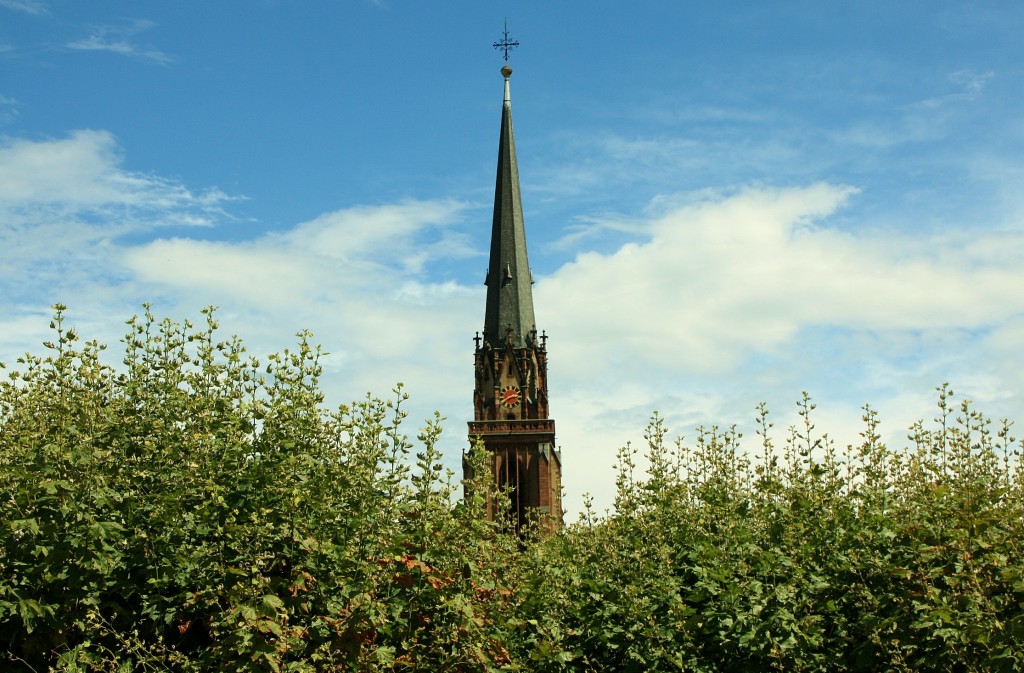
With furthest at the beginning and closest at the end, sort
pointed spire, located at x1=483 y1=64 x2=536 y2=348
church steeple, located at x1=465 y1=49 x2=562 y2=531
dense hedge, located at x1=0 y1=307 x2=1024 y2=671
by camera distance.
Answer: pointed spire, located at x1=483 y1=64 x2=536 y2=348, church steeple, located at x1=465 y1=49 x2=562 y2=531, dense hedge, located at x1=0 y1=307 x2=1024 y2=671

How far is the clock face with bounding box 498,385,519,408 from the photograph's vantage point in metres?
89.9

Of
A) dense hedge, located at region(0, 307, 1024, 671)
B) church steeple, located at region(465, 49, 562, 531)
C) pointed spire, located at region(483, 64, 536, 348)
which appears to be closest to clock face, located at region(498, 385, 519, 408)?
church steeple, located at region(465, 49, 562, 531)

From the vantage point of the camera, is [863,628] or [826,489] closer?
[863,628]

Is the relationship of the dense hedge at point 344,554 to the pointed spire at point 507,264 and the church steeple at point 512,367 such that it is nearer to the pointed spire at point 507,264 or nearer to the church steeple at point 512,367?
the church steeple at point 512,367

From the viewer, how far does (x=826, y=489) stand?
13273 millimetres

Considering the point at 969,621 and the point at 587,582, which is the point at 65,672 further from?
the point at 969,621

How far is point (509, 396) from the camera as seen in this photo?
9000 centimetres

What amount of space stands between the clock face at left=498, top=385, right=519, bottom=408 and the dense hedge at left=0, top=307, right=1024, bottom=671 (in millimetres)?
76157

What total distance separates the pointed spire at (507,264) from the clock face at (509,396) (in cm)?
381

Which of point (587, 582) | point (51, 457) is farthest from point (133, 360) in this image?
point (587, 582)

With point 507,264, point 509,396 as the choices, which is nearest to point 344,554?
point 509,396

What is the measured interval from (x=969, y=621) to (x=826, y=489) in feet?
9.43

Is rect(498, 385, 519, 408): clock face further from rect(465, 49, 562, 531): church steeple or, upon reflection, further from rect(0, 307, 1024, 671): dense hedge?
rect(0, 307, 1024, 671): dense hedge

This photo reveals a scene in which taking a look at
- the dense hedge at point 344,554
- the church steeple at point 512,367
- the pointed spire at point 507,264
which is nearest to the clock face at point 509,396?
the church steeple at point 512,367
